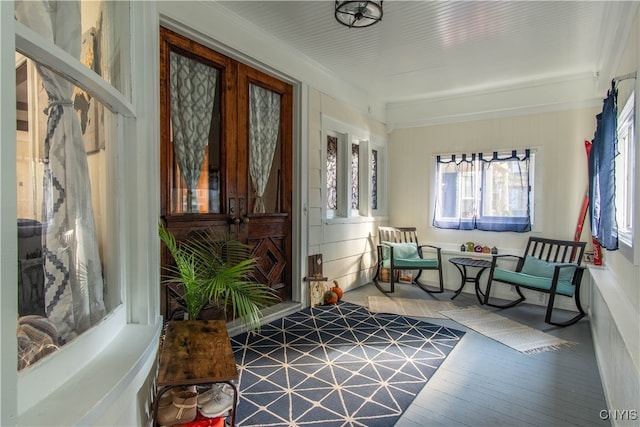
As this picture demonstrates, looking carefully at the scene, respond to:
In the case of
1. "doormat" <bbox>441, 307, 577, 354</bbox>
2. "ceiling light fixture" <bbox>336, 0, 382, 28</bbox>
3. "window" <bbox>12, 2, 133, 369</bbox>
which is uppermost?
"ceiling light fixture" <bbox>336, 0, 382, 28</bbox>

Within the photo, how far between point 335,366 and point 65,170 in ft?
7.49

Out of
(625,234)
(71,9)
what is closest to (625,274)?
(625,234)

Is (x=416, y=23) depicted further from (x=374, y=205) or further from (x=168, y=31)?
(x=374, y=205)

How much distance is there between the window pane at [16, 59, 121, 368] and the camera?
36.4 inches

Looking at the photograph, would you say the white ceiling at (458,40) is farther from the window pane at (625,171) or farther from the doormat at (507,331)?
the doormat at (507,331)

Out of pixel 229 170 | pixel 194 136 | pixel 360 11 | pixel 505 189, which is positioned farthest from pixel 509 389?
pixel 505 189

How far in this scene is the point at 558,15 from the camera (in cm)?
311

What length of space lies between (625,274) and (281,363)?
2503mm

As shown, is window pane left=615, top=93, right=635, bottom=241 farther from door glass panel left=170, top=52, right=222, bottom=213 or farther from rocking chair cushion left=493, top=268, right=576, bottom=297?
door glass panel left=170, top=52, right=222, bottom=213

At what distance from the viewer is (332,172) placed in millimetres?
5008

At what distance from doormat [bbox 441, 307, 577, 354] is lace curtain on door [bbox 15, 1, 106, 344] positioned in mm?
3297

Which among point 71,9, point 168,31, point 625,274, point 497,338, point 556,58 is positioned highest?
point 556,58

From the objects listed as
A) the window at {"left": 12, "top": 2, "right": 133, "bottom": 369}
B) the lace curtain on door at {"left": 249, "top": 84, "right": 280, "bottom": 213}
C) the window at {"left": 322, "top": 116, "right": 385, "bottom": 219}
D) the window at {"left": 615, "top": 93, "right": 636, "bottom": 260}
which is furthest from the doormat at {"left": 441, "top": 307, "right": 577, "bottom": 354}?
the window at {"left": 12, "top": 2, "right": 133, "bottom": 369}

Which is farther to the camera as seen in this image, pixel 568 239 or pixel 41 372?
pixel 568 239
